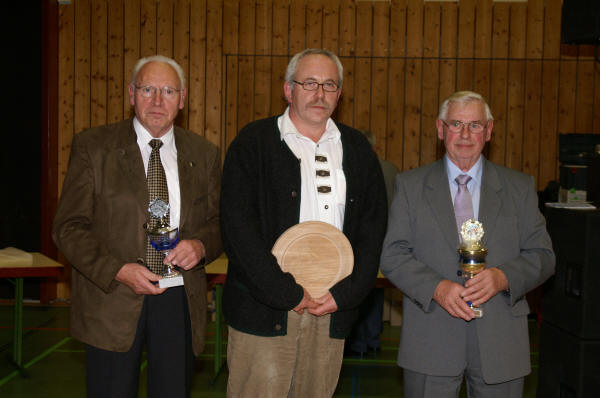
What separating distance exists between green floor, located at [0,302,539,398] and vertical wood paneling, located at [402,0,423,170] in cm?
227

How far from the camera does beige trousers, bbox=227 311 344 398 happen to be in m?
2.48

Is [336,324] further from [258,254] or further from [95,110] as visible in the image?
[95,110]

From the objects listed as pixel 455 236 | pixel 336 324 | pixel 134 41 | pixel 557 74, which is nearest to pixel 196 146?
pixel 336 324

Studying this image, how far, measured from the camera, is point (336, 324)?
253cm

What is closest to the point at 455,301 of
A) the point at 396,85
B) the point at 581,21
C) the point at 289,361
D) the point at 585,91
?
the point at 289,361

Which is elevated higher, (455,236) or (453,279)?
(455,236)

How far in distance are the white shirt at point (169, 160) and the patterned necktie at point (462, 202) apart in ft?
3.90

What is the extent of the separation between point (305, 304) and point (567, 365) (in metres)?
1.83

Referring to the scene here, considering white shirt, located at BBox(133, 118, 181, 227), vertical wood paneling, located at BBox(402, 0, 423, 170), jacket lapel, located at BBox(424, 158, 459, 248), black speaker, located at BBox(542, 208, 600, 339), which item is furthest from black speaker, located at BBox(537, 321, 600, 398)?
vertical wood paneling, located at BBox(402, 0, 423, 170)

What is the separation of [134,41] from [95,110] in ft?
3.20

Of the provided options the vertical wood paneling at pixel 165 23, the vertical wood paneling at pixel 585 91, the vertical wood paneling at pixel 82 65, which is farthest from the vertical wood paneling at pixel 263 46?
the vertical wood paneling at pixel 585 91

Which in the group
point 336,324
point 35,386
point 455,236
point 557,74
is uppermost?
point 557,74

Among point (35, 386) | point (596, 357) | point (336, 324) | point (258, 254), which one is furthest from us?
point (35, 386)

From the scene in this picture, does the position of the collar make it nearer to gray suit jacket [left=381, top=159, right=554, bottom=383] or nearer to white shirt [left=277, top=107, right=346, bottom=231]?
white shirt [left=277, top=107, right=346, bottom=231]
